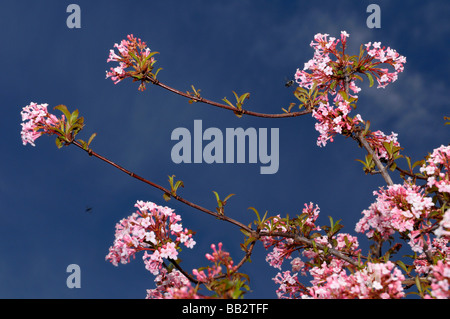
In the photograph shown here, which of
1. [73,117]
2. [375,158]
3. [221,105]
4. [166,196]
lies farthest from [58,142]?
[375,158]

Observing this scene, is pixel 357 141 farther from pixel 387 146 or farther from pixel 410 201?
pixel 410 201

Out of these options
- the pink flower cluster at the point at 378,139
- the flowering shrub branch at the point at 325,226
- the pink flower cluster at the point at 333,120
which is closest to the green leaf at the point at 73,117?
the flowering shrub branch at the point at 325,226

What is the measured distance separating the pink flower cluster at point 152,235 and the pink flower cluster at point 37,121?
1751 mm

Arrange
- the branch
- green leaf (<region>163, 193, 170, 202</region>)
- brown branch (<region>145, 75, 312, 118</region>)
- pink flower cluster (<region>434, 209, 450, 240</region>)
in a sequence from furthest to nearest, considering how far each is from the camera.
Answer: brown branch (<region>145, 75, 312, 118</region>) < the branch < green leaf (<region>163, 193, 170, 202</region>) < pink flower cluster (<region>434, 209, 450, 240</region>)

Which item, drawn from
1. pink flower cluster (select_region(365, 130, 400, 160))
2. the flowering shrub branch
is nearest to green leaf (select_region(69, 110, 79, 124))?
the flowering shrub branch

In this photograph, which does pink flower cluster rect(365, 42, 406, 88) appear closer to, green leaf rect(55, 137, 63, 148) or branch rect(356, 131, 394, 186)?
branch rect(356, 131, 394, 186)

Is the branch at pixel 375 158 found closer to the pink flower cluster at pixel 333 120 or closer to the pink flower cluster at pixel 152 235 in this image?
the pink flower cluster at pixel 333 120

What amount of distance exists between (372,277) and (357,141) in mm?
2830

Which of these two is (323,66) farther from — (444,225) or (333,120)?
(444,225)

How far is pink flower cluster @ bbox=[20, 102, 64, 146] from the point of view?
5629mm

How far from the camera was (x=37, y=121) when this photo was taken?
18.5 ft

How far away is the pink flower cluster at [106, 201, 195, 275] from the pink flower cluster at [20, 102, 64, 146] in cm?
175

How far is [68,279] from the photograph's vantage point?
6.71 m

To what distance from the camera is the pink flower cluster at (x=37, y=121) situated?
18.5 feet
